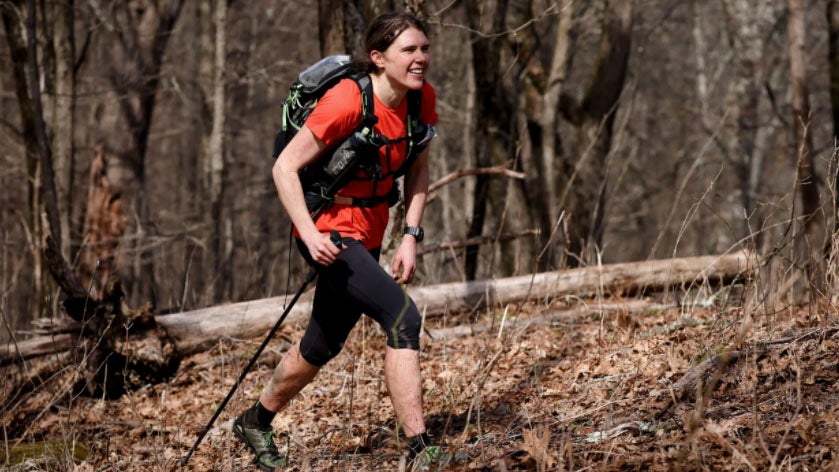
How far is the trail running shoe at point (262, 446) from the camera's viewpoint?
4.32 m

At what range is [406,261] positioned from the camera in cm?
410

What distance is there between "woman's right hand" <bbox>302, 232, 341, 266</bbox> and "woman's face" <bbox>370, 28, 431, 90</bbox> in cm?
76

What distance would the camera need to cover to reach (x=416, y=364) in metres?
3.95

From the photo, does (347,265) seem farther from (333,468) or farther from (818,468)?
(818,468)

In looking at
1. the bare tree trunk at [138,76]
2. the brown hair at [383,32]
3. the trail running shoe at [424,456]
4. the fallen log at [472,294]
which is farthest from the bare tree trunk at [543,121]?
the trail running shoe at [424,456]

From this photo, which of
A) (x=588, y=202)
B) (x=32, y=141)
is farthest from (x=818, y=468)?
(x=32, y=141)

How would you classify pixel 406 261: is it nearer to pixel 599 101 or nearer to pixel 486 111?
pixel 486 111

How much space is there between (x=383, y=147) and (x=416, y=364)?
0.96 meters

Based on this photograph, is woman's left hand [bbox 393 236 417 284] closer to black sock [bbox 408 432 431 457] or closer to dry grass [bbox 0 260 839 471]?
dry grass [bbox 0 260 839 471]

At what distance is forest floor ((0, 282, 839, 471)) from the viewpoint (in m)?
3.66

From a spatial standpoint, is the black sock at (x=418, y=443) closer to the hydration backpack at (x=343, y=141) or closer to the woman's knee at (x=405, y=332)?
the woman's knee at (x=405, y=332)

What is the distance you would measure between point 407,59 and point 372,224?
2.49 feet

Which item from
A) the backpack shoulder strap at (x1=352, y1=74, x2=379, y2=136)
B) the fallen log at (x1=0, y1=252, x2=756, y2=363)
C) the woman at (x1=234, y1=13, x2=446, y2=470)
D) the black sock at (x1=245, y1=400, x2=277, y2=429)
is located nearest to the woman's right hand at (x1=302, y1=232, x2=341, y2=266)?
the woman at (x1=234, y1=13, x2=446, y2=470)

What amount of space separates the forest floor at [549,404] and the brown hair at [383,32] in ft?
4.66
